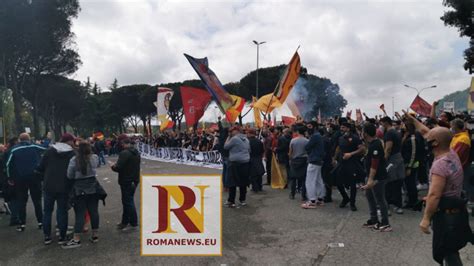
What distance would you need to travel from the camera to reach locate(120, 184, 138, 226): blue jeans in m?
6.16

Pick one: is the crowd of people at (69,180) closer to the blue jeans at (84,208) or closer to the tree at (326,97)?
the blue jeans at (84,208)

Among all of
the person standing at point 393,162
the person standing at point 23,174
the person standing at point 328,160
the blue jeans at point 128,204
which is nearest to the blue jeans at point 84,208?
the blue jeans at point 128,204

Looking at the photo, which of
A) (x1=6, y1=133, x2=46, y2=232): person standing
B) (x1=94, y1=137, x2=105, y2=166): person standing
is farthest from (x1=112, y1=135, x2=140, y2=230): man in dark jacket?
(x1=94, y1=137, x2=105, y2=166): person standing

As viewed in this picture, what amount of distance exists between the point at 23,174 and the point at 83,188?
1571mm

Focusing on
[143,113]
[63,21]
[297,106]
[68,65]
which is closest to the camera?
[297,106]

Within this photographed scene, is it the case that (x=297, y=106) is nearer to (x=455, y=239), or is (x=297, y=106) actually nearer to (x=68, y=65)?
(x=455, y=239)

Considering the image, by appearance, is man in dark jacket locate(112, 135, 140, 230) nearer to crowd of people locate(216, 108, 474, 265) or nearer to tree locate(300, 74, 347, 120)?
crowd of people locate(216, 108, 474, 265)

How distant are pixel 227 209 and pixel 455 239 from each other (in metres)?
4.97

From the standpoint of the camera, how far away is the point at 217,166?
645 inches

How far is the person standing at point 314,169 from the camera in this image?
25.0 ft

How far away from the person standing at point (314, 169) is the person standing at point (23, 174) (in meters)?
4.86

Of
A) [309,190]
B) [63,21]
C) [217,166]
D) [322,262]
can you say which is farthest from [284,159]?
[63,21]

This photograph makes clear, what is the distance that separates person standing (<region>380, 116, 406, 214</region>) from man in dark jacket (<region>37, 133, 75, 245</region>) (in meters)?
5.13

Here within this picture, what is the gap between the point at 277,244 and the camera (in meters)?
5.24
